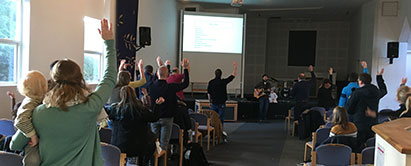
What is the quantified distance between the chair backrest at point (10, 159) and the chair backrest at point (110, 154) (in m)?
0.71

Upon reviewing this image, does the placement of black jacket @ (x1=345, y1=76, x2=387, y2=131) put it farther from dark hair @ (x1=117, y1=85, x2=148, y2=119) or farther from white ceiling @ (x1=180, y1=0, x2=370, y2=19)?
white ceiling @ (x1=180, y1=0, x2=370, y2=19)

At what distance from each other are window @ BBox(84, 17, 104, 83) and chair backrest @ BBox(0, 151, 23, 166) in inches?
172

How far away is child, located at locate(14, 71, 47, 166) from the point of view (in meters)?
1.67

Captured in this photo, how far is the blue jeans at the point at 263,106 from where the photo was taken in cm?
939

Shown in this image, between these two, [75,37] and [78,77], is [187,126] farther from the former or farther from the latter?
[78,77]

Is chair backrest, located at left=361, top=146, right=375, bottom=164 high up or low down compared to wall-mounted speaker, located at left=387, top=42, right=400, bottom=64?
down

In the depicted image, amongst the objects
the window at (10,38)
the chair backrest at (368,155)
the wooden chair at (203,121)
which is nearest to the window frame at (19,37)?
the window at (10,38)

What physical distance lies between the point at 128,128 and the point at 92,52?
3.66m

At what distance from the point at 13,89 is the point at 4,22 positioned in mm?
906

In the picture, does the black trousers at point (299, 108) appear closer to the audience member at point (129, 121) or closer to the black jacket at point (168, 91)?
the black jacket at point (168, 91)

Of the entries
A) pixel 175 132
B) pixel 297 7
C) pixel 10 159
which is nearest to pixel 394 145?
pixel 10 159

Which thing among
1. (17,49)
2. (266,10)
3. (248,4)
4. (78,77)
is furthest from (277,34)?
(78,77)

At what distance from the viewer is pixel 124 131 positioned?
10.9 ft

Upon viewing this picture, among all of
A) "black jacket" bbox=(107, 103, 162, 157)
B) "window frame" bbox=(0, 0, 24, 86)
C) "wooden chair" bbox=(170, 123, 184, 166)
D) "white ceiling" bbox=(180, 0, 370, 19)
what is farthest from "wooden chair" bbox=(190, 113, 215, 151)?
"white ceiling" bbox=(180, 0, 370, 19)
